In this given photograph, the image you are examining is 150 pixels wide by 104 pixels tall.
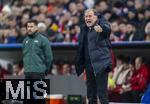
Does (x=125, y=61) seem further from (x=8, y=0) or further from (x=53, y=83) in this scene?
(x=8, y=0)

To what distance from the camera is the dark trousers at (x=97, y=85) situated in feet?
33.9

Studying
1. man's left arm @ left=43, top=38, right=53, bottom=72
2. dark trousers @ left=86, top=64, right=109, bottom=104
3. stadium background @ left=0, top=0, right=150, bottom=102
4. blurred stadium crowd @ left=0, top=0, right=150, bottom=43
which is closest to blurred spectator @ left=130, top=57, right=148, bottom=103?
stadium background @ left=0, top=0, right=150, bottom=102

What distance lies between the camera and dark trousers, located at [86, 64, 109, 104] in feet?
33.9

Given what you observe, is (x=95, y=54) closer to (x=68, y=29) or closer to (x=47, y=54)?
(x=47, y=54)

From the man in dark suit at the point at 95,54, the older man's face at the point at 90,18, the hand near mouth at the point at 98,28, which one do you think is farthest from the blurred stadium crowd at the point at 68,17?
the hand near mouth at the point at 98,28

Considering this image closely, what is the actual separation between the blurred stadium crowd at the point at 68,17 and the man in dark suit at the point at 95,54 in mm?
3714

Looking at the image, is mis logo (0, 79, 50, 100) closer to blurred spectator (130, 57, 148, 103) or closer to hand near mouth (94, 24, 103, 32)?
hand near mouth (94, 24, 103, 32)

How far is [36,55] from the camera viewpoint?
36.7 feet

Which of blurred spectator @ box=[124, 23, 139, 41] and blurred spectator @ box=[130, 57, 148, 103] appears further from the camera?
blurred spectator @ box=[124, 23, 139, 41]

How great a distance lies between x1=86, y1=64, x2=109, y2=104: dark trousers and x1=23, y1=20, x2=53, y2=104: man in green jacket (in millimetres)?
1014

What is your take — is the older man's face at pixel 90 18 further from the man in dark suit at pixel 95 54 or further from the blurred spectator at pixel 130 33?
the blurred spectator at pixel 130 33

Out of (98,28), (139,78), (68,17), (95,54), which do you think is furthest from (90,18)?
(68,17)

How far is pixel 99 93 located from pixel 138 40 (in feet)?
13.8

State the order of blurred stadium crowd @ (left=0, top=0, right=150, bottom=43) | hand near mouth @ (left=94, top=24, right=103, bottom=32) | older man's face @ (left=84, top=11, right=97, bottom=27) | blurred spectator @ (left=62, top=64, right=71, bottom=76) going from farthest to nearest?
blurred spectator @ (left=62, top=64, right=71, bottom=76), blurred stadium crowd @ (left=0, top=0, right=150, bottom=43), older man's face @ (left=84, top=11, right=97, bottom=27), hand near mouth @ (left=94, top=24, right=103, bottom=32)
